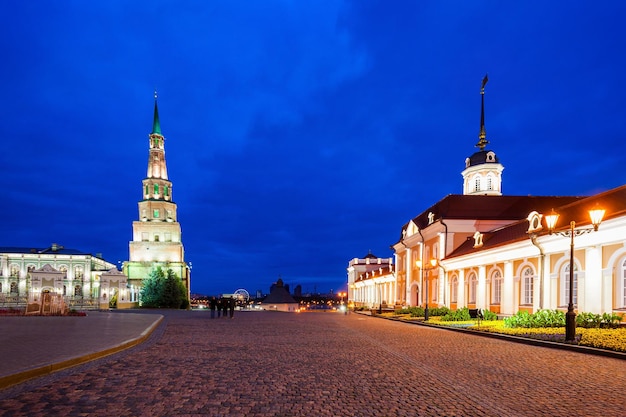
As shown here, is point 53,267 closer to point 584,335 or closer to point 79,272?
point 79,272

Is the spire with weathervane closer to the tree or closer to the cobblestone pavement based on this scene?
the tree

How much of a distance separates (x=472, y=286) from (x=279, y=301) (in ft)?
157

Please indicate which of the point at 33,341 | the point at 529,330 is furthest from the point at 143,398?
the point at 529,330

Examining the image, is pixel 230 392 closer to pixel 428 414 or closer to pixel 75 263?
pixel 428 414

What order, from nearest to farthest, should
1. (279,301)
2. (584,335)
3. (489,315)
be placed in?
(584,335) < (489,315) < (279,301)

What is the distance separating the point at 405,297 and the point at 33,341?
132 ft

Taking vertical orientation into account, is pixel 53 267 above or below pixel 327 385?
below

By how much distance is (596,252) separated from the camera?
1950 cm

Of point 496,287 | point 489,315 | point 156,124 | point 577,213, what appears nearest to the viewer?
point 577,213

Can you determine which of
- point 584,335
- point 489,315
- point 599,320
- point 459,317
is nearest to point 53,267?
point 459,317

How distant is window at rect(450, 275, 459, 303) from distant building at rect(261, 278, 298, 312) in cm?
4019

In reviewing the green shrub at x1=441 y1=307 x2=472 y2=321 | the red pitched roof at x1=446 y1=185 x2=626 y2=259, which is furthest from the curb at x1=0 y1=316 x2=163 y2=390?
the green shrub at x1=441 y1=307 x2=472 y2=321

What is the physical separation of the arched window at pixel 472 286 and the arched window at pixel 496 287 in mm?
2669

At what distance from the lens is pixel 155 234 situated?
85.4 meters
